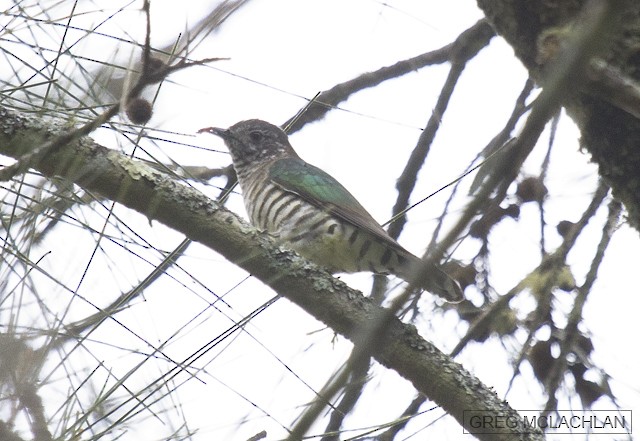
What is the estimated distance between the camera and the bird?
459 cm

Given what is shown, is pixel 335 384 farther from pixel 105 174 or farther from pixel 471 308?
pixel 471 308

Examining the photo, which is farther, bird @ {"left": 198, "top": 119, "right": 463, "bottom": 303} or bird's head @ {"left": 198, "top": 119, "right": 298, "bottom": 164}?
bird's head @ {"left": 198, "top": 119, "right": 298, "bottom": 164}

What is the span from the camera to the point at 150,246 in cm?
277

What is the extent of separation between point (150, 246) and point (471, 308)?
70.3 inches

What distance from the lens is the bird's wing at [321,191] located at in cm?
468

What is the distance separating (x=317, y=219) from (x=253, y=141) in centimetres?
153

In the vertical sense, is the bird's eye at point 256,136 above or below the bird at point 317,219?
above

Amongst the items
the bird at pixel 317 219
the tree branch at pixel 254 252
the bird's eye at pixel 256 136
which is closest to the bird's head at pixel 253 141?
the bird's eye at pixel 256 136

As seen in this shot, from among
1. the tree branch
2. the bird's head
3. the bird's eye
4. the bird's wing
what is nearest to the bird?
the bird's wing

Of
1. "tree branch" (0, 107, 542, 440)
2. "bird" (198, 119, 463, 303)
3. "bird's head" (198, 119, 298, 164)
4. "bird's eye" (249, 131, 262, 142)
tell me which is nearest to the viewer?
"tree branch" (0, 107, 542, 440)

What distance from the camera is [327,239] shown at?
15.5 ft

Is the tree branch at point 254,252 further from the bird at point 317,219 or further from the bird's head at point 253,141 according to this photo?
the bird's head at point 253,141

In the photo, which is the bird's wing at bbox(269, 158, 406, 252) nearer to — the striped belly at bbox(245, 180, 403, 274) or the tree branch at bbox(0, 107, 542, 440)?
the striped belly at bbox(245, 180, 403, 274)

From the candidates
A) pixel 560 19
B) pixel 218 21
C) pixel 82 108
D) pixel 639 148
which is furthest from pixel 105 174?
pixel 639 148
